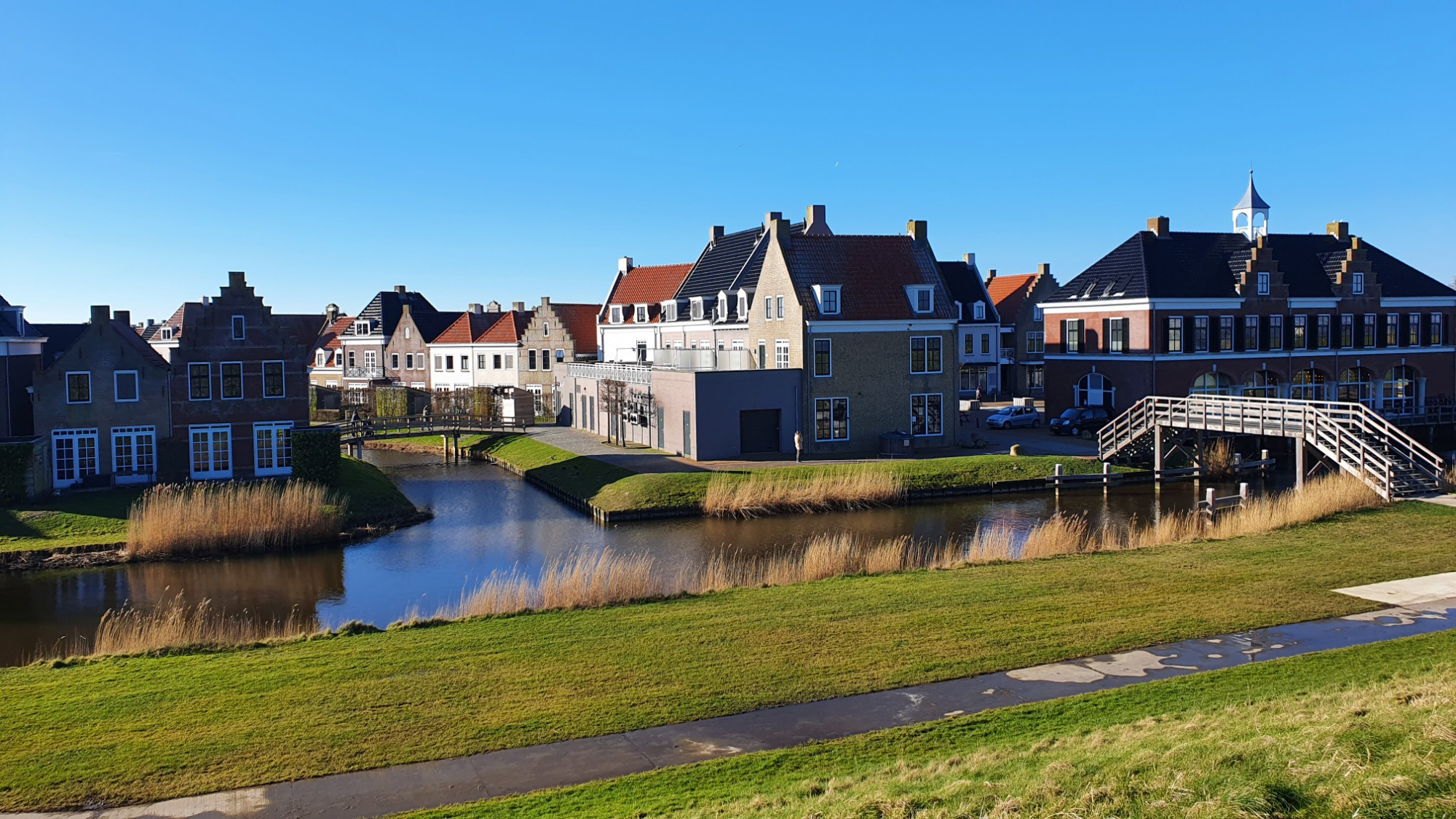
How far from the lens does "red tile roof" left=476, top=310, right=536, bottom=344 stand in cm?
5606

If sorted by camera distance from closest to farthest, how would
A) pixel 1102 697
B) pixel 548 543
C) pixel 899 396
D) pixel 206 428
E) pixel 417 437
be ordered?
pixel 1102 697, pixel 548 543, pixel 206 428, pixel 899 396, pixel 417 437

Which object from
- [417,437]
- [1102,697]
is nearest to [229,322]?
[417,437]

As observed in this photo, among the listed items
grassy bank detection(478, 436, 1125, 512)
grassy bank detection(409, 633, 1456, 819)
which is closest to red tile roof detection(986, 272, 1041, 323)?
grassy bank detection(478, 436, 1125, 512)

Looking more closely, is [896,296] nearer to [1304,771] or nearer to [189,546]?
[189,546]

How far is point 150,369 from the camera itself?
3012 centimetres

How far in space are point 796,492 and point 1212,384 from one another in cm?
2010

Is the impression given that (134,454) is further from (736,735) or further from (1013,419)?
(1013,419)

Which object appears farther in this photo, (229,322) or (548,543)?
(229,322)

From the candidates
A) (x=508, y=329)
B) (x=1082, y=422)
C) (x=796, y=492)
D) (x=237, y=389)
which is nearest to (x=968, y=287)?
(x=1082, y=422)

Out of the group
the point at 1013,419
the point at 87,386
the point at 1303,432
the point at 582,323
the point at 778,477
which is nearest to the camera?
the point at 1303,432

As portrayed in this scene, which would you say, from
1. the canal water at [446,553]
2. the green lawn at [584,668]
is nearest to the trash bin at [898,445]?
the canal water at [446,553]

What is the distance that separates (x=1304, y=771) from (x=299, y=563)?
21.2m

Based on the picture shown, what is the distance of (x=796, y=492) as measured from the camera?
29.5m

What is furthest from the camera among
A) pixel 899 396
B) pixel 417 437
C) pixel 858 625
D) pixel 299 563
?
pixel 417 437
